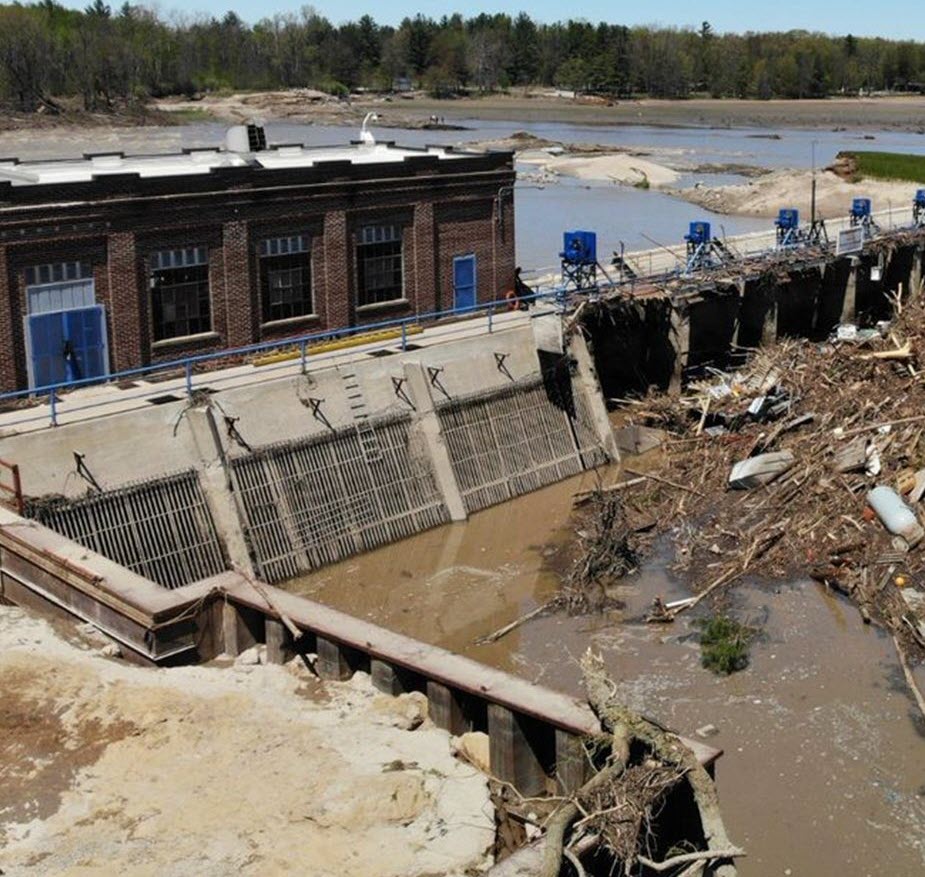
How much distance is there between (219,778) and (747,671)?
908 centimetres

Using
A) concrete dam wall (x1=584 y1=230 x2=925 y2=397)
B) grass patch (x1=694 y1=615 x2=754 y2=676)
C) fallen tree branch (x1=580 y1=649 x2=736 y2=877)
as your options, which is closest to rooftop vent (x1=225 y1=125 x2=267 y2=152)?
concrete dam wall (x1=584 y1=230 x2=925 y2=397)

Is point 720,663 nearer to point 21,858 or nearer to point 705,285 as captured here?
point 21,858

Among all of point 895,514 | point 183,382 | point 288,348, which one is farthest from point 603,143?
point 895,514

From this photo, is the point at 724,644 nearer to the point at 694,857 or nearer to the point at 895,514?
the point at 895,514

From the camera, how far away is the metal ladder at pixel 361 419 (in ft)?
82.9

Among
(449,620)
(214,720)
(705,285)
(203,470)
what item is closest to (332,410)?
(203,470)

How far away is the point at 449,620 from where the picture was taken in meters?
22.1

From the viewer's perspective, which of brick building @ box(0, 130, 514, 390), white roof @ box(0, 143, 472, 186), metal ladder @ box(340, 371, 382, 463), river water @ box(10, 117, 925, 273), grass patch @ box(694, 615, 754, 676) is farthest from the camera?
river water @ box(10, 117, 925, 273)

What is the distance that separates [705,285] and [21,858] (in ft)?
84.5

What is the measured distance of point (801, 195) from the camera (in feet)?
253

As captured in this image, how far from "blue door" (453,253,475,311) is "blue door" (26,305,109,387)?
9728 millimetres

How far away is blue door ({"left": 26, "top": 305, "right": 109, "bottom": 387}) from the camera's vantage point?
2517cm

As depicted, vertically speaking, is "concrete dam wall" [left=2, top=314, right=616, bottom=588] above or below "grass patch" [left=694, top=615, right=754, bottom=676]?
above

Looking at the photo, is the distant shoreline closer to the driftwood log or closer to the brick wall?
the brick wall
